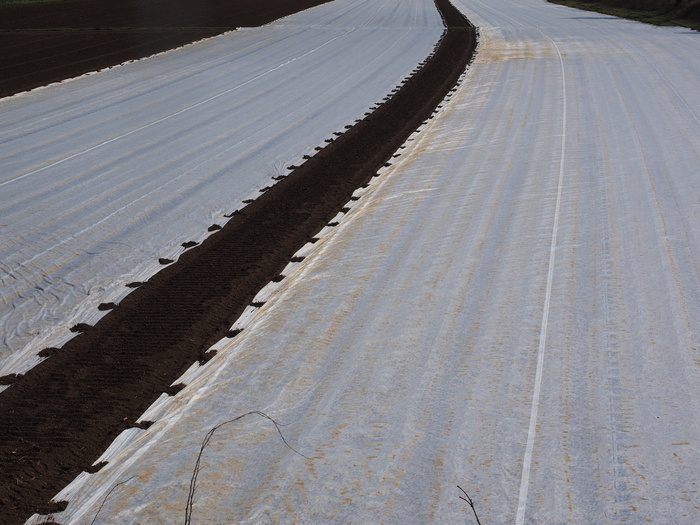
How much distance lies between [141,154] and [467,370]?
7994 millimetres

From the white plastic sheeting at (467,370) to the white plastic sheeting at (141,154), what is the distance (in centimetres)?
183

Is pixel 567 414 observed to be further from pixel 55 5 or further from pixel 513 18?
pixel 55 5

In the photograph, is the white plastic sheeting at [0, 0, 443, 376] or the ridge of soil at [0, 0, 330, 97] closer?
the white plastic sheeting at [0, 0, 443, 376]

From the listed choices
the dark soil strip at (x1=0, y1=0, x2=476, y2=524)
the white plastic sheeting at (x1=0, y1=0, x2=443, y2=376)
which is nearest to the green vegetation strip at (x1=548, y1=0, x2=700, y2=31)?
the white plastic sheeting at (x1=0, y1=0, x2=443, y2=376)

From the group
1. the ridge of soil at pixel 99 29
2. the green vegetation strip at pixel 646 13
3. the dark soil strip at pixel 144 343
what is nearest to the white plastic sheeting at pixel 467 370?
the dark soil strip at pixel 144 343

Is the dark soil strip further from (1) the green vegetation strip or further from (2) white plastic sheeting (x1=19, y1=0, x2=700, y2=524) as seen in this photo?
(1) the green vegetation strip

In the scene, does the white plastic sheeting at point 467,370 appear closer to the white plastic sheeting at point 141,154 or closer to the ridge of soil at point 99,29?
the white plastic sheeting at point 141,154

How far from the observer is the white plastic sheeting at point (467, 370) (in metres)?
4.68

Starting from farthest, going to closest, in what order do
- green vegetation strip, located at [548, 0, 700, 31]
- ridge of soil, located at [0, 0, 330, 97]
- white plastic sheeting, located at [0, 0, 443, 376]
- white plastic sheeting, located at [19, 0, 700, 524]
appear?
green vegetation strip, located at [548, 0, 700, 31], ridge of soil, located at [0, 0, 330, 97], white plastic sheeting, located at [0, 0, 443, 376], white plastic sheeting, located at [19, 0, 700, 524]

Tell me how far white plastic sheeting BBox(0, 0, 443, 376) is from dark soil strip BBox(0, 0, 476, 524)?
12.8 inches

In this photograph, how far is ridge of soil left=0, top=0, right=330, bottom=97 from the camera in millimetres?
20969

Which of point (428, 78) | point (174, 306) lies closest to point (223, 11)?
Answer: point (428, 78)

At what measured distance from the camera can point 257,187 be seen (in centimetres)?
1088

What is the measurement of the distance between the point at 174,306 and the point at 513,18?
28879 mm
